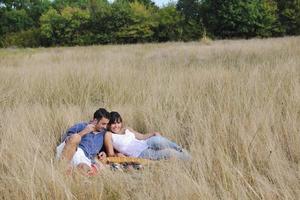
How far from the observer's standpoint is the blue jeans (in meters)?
4.26

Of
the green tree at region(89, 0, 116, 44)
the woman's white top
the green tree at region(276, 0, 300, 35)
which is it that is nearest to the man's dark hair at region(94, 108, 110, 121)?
the woman's white top

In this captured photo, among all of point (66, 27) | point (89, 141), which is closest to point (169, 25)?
point (66, 27)

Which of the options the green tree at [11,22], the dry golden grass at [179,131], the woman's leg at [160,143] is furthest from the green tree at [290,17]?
the woman's leg at [160,143]

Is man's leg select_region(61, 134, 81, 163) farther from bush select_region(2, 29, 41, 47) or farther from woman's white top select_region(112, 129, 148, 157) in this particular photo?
bush select_region(2, 29, 41, 47)

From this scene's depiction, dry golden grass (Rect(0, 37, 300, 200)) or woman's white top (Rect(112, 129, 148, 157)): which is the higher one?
dry golden grass (Rect(0, 37, 300, 200))

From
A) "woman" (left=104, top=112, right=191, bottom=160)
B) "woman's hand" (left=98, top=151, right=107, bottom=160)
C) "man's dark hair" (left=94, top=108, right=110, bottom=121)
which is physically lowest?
"woman's hand" (left=98, top=151, right=107, bottom=160)

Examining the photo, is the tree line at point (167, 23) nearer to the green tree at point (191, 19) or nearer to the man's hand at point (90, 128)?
the green tree at point (191, 19)

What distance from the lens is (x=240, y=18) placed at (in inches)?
1805

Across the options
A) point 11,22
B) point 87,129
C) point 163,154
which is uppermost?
point 11,22

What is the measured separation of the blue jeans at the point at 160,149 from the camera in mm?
4256

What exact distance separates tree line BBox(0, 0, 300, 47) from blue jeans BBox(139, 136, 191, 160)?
3928cm

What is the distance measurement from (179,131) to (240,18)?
42.5 metres

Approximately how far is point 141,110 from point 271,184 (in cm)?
293

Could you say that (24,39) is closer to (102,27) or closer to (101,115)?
(102,27)
